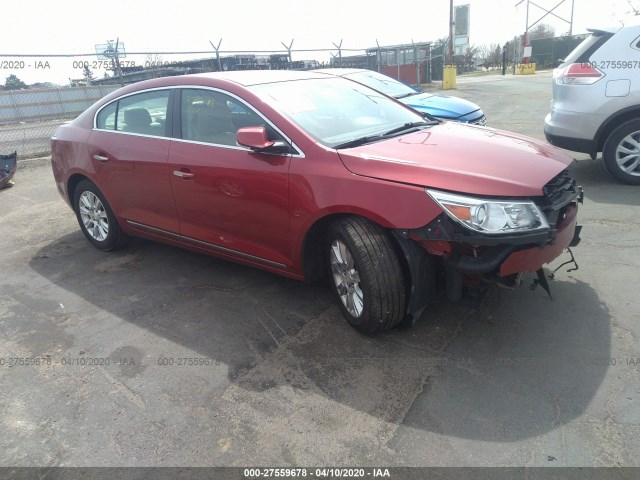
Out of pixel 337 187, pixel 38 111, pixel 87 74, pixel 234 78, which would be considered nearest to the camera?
pixel 337 187

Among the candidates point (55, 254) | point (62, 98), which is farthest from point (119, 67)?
point (55, 254)

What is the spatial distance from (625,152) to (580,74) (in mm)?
1084

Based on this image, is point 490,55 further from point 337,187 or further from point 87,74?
point 337,187

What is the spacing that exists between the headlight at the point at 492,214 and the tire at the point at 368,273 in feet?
1.48

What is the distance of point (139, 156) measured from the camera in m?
4.32

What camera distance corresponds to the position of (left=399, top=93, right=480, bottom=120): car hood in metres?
7.62

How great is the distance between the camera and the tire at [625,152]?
5.96 m

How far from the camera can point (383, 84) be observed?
8.81 m

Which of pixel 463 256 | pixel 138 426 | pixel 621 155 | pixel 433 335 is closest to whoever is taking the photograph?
pixel 138 426

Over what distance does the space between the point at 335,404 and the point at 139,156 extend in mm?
2795

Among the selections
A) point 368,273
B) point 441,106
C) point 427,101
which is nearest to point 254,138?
point 368,273

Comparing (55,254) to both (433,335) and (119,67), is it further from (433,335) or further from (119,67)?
(119,67)

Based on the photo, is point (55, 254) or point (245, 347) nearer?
point (245, 347)

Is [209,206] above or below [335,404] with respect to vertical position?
above
